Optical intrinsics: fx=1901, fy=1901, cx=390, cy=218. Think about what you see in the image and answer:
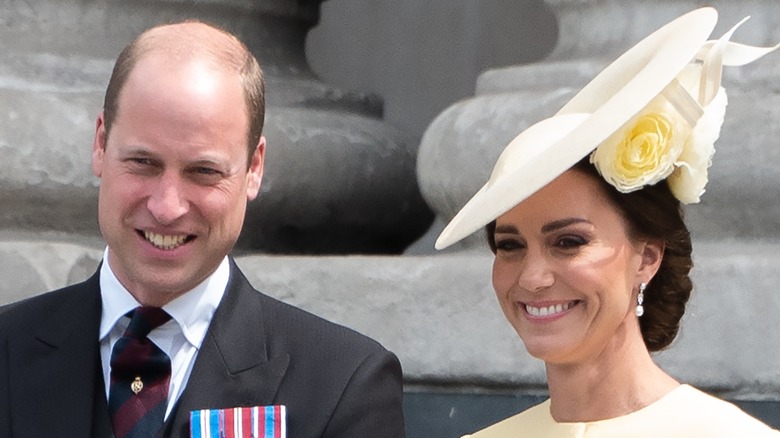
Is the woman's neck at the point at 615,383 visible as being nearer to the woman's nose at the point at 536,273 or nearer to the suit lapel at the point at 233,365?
the woman's nose at the point at 536,273

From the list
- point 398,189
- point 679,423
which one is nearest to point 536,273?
point 679,423

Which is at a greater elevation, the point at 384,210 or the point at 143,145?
the point at 143,145

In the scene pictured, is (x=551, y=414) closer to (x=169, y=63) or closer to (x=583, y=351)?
(x=583, y=351)

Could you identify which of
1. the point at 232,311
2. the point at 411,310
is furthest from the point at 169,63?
the point at 411,310

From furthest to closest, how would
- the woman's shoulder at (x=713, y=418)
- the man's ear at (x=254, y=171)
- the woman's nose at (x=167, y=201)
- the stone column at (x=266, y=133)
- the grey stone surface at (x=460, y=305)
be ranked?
1. the stone column at (x=266, y=133)
2. the grey stone surface at (x=460, y=305)
3. the man's ear at (x=254, y=171)
4. the woman's nose at (x=167, y=201)
5. the woman's shoulder at (x=713, y=418)

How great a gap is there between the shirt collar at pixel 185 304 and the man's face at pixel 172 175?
0.04 meters

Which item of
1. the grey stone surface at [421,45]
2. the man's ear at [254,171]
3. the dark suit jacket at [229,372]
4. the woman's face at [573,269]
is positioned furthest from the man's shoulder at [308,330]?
the grey stone surface at [421,45]

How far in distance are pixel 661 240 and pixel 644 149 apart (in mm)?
137

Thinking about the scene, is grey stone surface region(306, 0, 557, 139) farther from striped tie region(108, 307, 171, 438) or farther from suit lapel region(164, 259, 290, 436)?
striped tie region(108, 307, 171, 438)

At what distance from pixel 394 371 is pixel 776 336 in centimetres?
110

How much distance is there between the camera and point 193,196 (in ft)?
8.17

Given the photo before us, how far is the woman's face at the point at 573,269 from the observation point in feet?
7.95

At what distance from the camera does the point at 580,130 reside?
240 centimetres

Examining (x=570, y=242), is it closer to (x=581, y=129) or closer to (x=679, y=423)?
(x=581, y=129)
